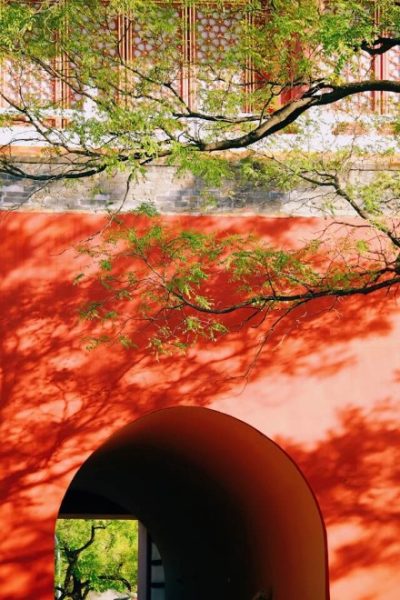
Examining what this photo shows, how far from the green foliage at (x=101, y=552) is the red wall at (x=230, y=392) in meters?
17.8

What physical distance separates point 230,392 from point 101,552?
768 inches

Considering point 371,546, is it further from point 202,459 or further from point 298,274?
point 202,459

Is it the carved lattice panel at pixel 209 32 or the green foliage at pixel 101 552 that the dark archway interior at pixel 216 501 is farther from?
the green foliage at pixel 101 552

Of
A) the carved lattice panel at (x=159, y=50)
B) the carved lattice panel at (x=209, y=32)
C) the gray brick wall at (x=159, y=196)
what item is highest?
the carved lattice panel at (x=209, y=32)

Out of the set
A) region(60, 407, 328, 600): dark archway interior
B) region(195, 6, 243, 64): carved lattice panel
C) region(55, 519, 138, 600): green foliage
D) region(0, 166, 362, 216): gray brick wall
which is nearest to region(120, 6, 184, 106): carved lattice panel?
region(195, 6, 243, 64): carved lattice panel

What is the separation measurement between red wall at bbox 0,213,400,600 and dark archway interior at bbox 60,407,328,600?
27 centimetres

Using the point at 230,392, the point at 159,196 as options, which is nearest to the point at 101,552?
the point at 230,392

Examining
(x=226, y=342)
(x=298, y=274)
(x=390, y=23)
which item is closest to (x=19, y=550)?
(x=226, y=342)

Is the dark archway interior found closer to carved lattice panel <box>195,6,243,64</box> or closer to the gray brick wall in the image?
the gray brick wall

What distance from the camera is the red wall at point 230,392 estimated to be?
8094 millimetres

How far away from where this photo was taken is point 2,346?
815 cm

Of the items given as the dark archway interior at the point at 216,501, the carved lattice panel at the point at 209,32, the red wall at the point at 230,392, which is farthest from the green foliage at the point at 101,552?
the carved lattice panel at the point at 209,32

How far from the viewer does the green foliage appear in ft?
85.1

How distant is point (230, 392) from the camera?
27.2 ft
